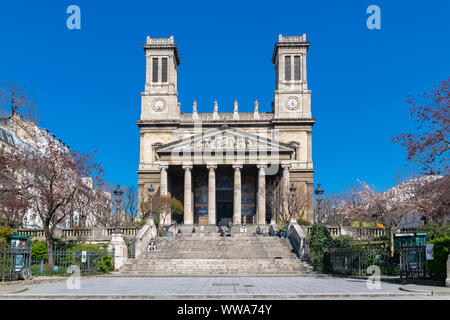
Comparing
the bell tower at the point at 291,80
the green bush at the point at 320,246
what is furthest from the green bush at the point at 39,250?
the bell tower at the point at 291,80

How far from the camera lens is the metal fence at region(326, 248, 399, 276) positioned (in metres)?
26.0

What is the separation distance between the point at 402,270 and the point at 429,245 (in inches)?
110

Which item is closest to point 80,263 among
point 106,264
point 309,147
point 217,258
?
point 106,264

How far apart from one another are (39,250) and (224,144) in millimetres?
27868

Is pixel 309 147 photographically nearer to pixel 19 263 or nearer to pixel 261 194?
pixel 261 194

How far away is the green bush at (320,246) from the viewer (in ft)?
97.6

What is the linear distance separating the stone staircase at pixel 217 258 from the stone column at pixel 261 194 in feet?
29.0

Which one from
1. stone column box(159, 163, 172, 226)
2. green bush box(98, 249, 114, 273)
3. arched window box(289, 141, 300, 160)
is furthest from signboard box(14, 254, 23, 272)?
arched window box(289, 141, 300, 160)

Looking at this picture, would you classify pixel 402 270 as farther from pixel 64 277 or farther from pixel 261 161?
pixel 261 161

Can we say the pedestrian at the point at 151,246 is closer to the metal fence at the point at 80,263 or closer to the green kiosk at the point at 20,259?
the metal fence at the point at 80,263

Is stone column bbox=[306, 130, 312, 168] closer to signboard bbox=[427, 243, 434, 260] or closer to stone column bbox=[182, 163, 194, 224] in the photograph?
stone column bbox=[182, 163, 194, 224]

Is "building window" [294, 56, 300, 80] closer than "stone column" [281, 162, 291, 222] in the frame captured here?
No

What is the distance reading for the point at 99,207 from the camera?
6259 centimetres

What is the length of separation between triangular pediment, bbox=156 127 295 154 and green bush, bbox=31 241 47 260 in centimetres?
2326
